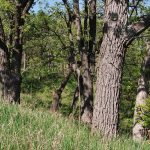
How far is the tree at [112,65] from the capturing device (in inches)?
339

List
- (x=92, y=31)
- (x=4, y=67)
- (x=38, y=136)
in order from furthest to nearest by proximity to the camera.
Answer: (x=92, y=31)
(x=4, y=67)
(x=38, y=136)

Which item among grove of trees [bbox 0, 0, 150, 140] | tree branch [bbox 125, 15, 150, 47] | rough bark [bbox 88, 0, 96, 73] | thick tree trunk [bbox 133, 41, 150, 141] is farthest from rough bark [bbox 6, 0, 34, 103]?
tree branch [bbox 125, 15, 150, 47]

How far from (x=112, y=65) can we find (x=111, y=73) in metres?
0.17

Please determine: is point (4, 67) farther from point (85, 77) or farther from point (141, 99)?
point (141, 99)

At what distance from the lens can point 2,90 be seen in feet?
47.2

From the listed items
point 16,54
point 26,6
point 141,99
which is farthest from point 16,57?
point 141,99

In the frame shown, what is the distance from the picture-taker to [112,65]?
8.68m

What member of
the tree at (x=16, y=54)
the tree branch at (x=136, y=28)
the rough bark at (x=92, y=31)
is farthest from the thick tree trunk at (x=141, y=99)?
the tree branch at (x=136, y=28)

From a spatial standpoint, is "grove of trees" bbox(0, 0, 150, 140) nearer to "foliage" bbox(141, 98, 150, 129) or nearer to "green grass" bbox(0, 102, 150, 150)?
"foliage" bbox(141, 98, 150, 129)

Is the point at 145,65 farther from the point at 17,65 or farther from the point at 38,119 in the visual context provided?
the point at 38,119

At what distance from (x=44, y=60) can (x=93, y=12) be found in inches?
292

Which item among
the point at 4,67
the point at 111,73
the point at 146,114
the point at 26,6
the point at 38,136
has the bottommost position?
the point at 146,114

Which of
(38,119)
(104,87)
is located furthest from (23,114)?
(104,87)

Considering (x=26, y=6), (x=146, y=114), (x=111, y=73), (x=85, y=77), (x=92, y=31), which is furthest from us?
(x=92, y=31)
